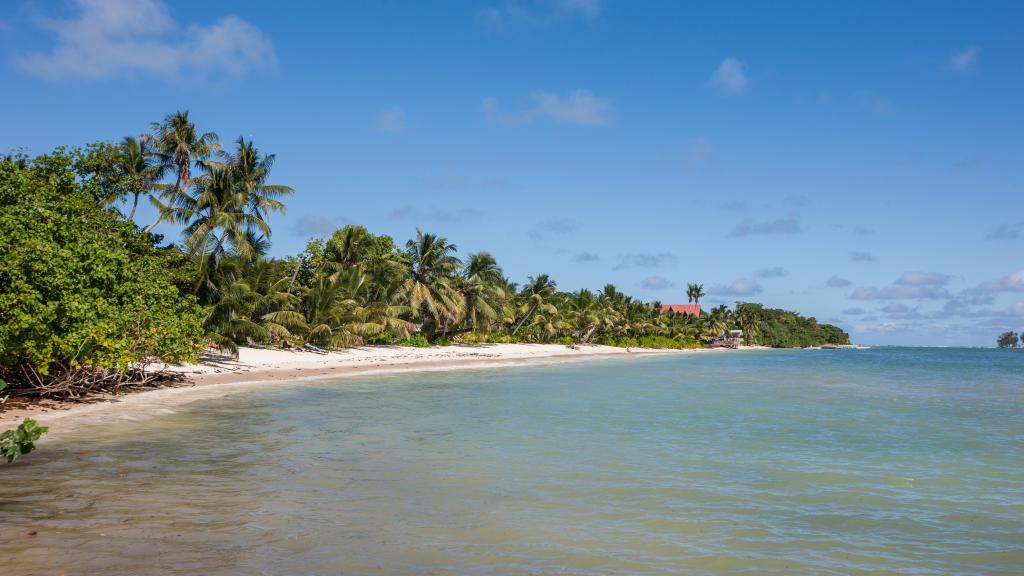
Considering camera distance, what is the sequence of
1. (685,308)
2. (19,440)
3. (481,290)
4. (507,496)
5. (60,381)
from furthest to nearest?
(685,308) < (481,290) < (60,381) < (19,440) < (507,496)

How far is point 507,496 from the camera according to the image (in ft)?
28.1

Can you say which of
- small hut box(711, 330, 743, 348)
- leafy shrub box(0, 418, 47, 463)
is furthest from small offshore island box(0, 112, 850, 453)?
small hut box(711, 330, 743, 348)

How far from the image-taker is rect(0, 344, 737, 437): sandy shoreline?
46.8 feet

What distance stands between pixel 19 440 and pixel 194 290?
1788 centimetres

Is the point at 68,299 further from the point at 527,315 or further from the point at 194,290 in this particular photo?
the point at 527,315

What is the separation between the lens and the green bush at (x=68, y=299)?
1319 centimetres

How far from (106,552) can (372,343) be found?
125 ft

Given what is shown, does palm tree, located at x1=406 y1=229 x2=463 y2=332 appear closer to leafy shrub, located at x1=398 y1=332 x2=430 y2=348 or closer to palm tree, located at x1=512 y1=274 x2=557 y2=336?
leafy shrub, located at x1=398 y1=332 x2=430 y2=348

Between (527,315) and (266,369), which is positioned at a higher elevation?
(527,315)

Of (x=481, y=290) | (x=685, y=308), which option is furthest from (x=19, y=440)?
(x=685, y=308)

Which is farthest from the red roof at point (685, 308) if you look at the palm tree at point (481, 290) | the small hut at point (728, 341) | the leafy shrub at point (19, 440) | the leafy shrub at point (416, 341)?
the leafy shrub at point (19, 440)

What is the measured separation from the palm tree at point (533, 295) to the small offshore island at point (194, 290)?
6.2 inches

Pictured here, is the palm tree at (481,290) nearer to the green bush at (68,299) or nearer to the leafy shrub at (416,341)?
the leafy shrub at (416,341)

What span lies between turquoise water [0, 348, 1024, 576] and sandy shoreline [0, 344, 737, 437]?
46.0 inches
